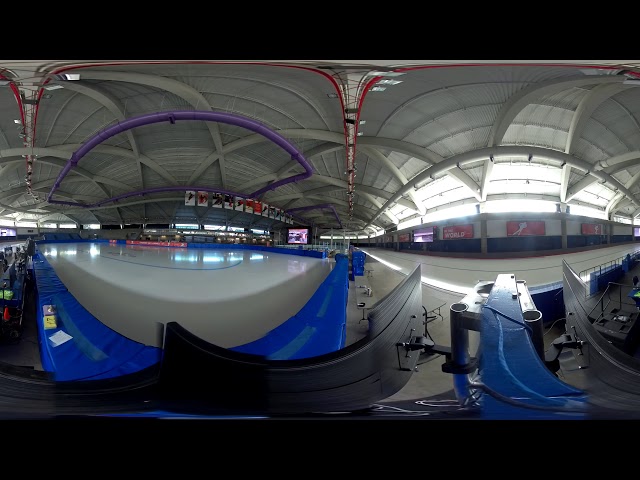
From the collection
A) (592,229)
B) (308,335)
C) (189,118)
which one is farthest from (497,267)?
(189,118)

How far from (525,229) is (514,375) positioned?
→ 499 millimetres

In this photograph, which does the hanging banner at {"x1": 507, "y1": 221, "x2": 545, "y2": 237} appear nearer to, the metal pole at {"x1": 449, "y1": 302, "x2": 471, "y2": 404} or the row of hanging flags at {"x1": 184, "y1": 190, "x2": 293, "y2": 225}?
the metal pole at {"x1": 449, "y1": 302, "x2": 471, "y2": 404}

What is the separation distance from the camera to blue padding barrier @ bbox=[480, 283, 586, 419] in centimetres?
73

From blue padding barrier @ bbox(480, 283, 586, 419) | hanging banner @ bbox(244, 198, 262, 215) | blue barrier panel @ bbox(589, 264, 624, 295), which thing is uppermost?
hanging banner @ bbox(244, 198, 262, 215)

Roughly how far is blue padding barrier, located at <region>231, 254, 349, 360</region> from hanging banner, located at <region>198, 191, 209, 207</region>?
71cm

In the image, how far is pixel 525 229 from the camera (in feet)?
2.75

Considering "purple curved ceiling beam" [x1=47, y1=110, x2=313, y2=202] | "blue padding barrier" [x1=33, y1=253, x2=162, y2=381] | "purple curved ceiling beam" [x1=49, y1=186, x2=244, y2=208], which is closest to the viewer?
"blue padding barrier" [x1=33, y1=253, x2=162, y2=381]

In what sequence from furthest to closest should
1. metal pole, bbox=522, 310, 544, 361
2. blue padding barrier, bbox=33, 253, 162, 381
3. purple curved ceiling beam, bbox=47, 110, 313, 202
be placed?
purple curved ceiling beam, bbox=47, 110, 313, 202, metal pole, bbox=522, 310, 544, 361, blue padding barrier, bbox=33, 253, 162, 381

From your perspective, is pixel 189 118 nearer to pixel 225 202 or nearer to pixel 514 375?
pixel 225 202

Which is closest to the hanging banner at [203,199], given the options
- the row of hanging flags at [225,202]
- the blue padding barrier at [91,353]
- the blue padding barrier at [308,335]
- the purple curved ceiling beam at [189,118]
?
the row of hanging flags at [225,202]

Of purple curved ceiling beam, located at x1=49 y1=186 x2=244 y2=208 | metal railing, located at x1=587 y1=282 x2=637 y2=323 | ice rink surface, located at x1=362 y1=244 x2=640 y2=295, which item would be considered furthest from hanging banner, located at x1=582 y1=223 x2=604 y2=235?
purple curved ceiling beam, located at x1=49 y1=186 x2=244 y2=208
